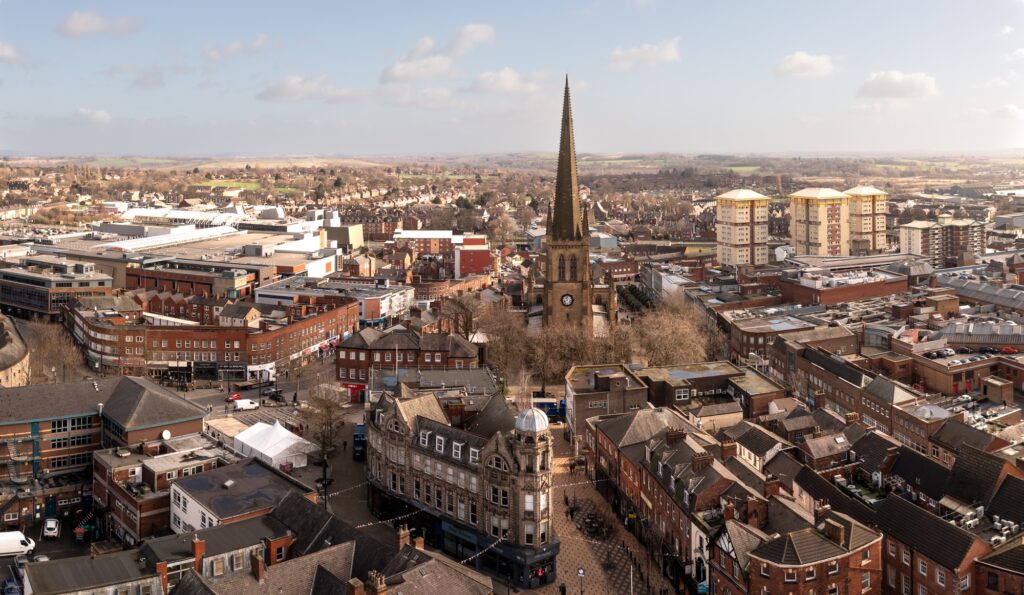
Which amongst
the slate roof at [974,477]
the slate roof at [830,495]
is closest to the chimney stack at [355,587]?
the slate roof at [830,495]

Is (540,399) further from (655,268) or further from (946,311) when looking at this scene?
(655,268)

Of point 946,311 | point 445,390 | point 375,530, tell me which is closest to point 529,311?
point 445,390

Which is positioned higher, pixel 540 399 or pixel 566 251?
pixel 566 251

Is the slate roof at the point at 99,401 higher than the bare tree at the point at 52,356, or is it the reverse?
the slate roof at the point at 99,401

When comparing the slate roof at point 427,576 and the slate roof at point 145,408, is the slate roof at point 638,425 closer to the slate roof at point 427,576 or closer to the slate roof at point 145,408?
the slate roof at point 427,576

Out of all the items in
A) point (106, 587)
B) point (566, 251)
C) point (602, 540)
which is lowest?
point (602, 540)

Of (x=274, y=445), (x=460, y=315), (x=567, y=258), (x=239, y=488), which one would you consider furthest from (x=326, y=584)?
(x=460, y=315)

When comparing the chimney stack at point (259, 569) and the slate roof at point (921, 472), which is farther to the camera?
the slate roof at point (921, 472)
